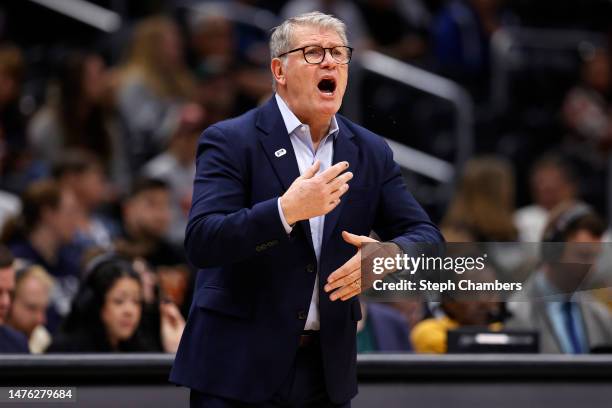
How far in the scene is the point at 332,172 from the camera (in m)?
3.01

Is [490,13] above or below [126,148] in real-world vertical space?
above

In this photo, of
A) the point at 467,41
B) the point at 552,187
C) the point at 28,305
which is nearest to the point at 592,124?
the point at 467,41

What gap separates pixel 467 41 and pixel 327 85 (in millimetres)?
6960

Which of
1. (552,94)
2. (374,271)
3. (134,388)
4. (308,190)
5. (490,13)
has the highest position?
(490,13)

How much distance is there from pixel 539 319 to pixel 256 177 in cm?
187

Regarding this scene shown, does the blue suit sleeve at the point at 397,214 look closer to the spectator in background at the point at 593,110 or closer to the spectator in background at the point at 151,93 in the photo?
the spectator in background at the point at 151,93

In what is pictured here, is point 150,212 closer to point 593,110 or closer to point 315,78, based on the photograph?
point 315,78

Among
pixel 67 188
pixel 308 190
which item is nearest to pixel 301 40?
pixel 308 190

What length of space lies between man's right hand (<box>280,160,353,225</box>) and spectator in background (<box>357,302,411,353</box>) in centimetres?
208

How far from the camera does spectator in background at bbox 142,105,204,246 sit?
7.43m

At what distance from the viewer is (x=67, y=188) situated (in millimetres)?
7066

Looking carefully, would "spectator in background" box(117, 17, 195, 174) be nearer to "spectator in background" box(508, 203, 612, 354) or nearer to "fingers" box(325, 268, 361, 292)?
"spectator in background" box(508, 203, 612, 354)

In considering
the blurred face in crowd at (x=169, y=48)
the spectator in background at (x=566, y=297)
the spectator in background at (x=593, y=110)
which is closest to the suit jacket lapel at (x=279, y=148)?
the spectator in background at (x=566, y=297)

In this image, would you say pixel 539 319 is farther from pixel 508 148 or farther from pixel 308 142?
pixel 508 148
